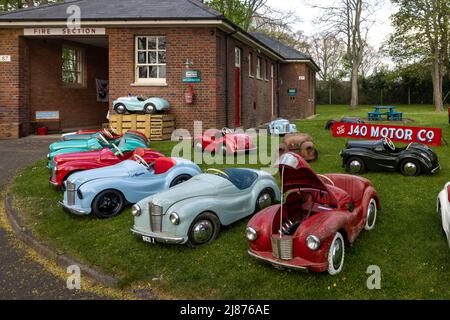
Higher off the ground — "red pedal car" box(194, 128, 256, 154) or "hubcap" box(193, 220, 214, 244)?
"red pedal car" box(194, 128, 256, 154)

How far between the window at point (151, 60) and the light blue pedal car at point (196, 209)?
10476 mm

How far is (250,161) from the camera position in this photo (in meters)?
10.8

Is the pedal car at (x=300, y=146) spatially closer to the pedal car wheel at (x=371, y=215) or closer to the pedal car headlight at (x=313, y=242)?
the pedal car wheel at (x=371, y=215)

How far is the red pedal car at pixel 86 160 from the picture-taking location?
8.28 m

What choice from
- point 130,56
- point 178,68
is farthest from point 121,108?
point 178,68

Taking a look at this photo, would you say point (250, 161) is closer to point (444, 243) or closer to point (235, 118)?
point (444, 243)

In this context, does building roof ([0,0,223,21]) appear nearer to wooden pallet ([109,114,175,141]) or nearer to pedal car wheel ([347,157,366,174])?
wooden pallet ([109,114,175,141])

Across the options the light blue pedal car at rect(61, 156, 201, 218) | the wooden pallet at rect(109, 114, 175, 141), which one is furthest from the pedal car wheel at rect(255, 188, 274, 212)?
the wooden pallet at rect(109, 114, 175, 141)

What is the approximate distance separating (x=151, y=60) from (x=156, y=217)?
38.3 feet

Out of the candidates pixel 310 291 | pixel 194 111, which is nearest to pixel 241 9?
pixel 194 111

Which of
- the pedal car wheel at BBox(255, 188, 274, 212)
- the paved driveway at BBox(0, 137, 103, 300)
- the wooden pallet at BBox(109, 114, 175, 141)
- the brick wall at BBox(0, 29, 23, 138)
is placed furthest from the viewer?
the brick wall at BBox(0, 29, 23, 138)

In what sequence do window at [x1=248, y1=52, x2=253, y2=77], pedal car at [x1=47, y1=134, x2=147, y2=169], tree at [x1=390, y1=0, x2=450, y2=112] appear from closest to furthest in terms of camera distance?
Result: pedal car at [x1=47, y1=134, x2=147, y2=169], window at [x1=248, y1=52, x2=253, y2=77], tree at [x1=390, y1=0, x2=450, y2=112]

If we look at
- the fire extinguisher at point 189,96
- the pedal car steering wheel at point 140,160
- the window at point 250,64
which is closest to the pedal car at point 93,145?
the pedal car steering wheel at point 140,160

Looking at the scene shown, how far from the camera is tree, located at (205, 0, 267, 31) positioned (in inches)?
1613
